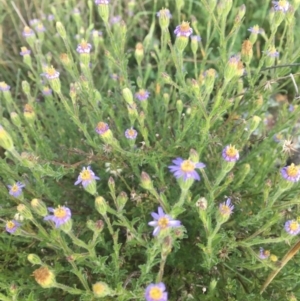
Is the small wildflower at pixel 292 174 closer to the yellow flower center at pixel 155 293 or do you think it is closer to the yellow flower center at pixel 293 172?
the yellow flower center at pixel 293 172

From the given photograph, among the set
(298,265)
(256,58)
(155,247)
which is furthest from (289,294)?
(256,58)

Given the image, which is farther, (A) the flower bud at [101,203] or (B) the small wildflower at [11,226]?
(B) the small wildflower at [11,226]

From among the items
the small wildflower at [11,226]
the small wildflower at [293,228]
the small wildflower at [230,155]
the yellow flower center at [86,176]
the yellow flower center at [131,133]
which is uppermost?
the small wildflower at [230,155]

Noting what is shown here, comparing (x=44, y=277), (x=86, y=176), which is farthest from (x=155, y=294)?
(x=86, y=176)

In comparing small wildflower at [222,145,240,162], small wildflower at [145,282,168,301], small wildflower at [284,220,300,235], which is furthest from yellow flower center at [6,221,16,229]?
small wildflower at [284,220,300,235]

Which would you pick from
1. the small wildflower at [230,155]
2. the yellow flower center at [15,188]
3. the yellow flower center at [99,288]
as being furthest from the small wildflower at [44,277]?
the small wildflower at [230,155]

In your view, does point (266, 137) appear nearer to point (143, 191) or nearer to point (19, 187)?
point (143, 191)

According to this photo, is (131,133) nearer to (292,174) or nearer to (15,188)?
(15,188)
